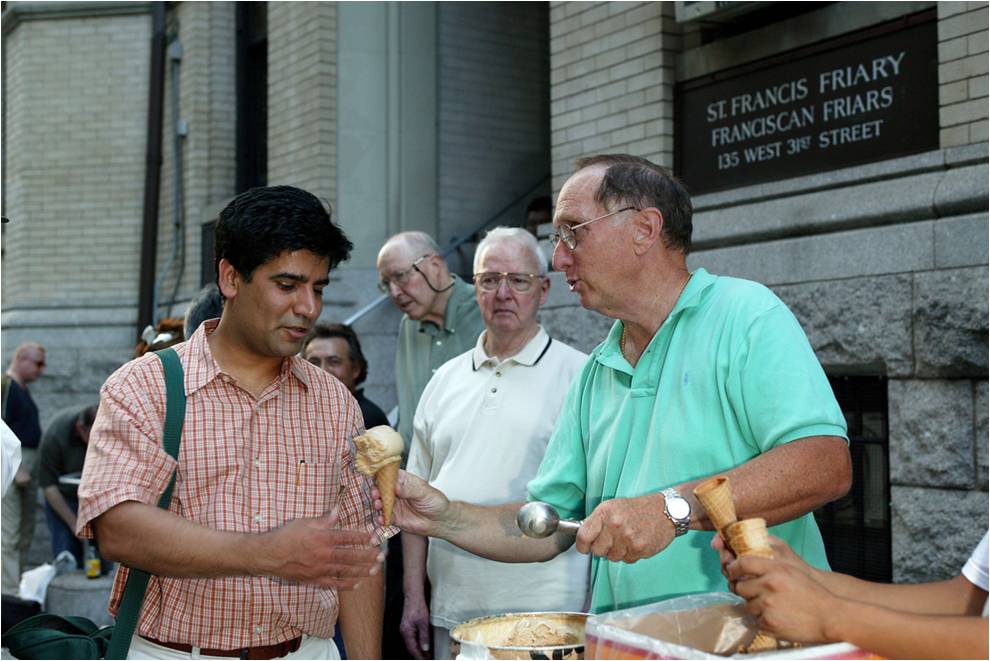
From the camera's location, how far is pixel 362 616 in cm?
311

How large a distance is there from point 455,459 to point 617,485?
163 cm

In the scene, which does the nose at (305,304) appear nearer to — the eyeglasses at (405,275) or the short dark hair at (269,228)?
the short dark hair at (269,228)

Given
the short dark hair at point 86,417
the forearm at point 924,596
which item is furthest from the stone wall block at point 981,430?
the short dark hair at point 86,417

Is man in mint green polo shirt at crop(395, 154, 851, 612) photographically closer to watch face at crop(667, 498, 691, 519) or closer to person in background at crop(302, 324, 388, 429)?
watch face at crop(667, 498, 691, 519)

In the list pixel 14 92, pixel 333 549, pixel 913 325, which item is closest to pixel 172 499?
pixel 333 549

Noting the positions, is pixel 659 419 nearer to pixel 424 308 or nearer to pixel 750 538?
pixel 750 538

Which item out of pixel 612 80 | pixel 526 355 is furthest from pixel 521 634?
pixel 612 80

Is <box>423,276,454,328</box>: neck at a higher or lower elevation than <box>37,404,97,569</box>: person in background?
higher

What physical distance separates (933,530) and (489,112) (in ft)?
22.2

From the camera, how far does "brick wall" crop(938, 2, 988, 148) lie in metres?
5.39

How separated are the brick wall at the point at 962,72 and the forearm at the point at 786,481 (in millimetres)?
3345

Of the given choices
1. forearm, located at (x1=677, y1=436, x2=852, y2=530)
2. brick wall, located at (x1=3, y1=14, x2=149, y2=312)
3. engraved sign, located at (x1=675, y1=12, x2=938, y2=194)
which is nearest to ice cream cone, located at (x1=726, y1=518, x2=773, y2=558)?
forearm, located at (x1=677, y1=436, x2=852, y2=530)

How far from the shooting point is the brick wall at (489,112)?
10.7 metres

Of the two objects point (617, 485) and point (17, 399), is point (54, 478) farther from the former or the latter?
point (617, 485)
